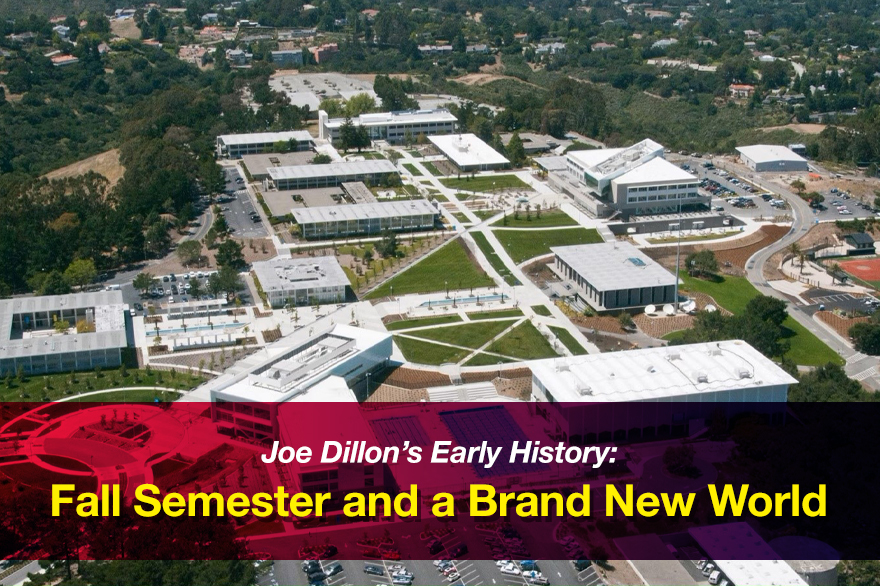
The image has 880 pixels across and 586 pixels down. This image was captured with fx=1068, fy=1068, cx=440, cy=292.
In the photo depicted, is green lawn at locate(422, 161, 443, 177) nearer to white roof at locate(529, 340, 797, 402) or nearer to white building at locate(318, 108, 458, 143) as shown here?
white building at locate(318, 108, 458, 143)

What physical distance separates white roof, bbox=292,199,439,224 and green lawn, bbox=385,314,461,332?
13.4 m

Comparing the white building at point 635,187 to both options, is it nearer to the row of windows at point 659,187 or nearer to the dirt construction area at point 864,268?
the row of windows at point 659,187

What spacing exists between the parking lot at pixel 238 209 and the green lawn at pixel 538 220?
48.8 ft

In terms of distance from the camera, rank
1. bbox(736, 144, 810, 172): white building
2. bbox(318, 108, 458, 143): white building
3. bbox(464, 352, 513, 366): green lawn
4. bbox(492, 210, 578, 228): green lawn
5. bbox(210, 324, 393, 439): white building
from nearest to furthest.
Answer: bbox(210, 324, 393, 439): white building
bbox(464, 352, 513, 366): green lawn
bbox(492, 210, 578, 228): green lawn
bbox(736, 144, 810, 172): white building
bbox(318, 108, 458, 143): white building

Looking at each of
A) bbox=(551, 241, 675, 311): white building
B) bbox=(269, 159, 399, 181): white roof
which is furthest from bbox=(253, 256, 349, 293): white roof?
bbox=(269, 159, 399, 181): white roof

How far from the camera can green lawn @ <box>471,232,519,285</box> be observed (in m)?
57.7

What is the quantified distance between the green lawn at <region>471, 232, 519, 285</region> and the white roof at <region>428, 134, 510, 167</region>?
14.3m

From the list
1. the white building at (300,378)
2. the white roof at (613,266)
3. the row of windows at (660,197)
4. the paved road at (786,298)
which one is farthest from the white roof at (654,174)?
the white building at (300,378)

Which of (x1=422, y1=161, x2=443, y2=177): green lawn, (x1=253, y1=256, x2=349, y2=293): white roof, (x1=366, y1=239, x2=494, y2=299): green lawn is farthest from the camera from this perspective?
(x1=422, y1=161, x2=443, y2=177): green lawn

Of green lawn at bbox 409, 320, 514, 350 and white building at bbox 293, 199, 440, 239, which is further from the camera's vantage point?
white building at bbox 293, 199, 440, 239

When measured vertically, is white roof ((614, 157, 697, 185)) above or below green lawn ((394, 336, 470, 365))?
above

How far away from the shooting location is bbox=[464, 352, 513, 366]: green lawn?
157 ft

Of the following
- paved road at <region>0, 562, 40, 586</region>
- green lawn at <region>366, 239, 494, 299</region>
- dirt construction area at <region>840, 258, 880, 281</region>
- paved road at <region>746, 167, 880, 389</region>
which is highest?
paved road at <region>0, 562, 40, 586</region>
